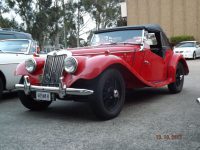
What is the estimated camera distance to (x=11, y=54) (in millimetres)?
8180

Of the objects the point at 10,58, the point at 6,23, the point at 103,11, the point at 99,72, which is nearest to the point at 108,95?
the point at 99,72

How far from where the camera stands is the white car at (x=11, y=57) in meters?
7.70

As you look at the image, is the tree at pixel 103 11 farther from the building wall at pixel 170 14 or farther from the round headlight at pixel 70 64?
the round headlight at pixel 70 64

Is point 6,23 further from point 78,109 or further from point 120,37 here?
point 78,109

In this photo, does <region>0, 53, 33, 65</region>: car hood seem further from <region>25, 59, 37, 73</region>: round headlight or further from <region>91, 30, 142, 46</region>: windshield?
<region>91, 30, 142, 46</region>: windshield

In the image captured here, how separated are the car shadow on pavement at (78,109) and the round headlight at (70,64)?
0.83 metres

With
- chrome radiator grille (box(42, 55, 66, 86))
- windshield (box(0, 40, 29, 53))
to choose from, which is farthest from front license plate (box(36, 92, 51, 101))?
windshield (box(0, 40, 29, 53))

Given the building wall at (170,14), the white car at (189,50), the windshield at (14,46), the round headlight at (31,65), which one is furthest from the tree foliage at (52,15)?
the round headlight at (31,65)

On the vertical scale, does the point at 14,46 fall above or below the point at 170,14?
below

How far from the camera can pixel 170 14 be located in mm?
36469

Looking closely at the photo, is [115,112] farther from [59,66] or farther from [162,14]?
[162,14]

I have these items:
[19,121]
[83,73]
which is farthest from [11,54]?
[83,73]

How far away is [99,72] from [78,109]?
1458 mm

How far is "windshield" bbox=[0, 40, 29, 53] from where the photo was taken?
8.66 meters
